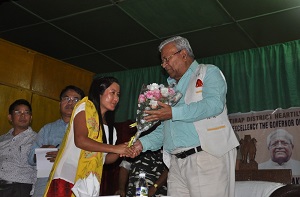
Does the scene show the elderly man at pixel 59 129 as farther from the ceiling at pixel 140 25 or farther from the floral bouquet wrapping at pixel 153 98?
the floral bouquet wrapping at pixel 153 98

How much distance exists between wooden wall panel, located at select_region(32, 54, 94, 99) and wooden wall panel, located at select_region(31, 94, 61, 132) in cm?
9

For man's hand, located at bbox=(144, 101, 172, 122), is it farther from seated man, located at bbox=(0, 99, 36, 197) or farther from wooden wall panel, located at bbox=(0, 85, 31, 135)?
wooden wall panel, located at bbox=(0, 85, 31, 135)

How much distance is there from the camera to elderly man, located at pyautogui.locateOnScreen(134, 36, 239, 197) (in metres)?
2.55

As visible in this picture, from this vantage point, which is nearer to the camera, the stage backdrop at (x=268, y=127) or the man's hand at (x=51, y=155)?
the man's hand at (x=51, y=155)

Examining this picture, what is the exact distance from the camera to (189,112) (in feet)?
8.38

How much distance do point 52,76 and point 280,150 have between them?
11.6 ft

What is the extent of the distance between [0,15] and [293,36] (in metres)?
3.71

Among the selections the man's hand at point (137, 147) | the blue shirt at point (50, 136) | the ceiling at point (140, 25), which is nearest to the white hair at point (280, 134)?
the ceiling at point (140, 25)

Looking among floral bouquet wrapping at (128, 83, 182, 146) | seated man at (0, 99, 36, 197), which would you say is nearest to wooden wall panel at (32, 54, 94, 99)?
seated man at (0, 99, 36, 197)

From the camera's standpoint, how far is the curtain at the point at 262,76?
5379 mm

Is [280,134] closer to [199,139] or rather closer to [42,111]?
[199,139]

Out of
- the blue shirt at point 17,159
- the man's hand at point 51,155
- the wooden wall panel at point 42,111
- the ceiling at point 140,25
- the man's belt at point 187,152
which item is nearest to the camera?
the man's belt at point 187,152

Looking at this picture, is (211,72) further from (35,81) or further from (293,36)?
(35,81)

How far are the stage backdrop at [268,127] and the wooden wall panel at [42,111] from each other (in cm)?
272
